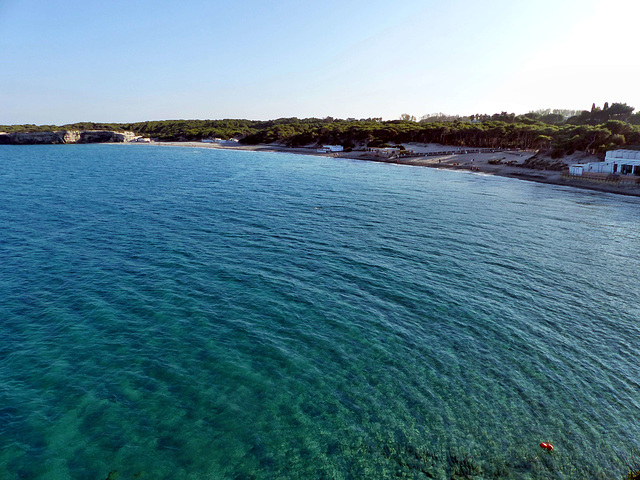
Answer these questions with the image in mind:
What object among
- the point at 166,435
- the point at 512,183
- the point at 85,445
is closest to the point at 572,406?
the point at 166,435

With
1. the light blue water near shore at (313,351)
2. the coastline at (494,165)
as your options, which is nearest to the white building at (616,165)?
the coastline at (494,165)

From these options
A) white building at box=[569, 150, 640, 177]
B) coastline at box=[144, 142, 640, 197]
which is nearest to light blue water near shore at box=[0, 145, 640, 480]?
coastline at box=[144, 142, 640, 197]

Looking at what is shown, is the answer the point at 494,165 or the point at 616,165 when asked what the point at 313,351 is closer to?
the point at 616,165

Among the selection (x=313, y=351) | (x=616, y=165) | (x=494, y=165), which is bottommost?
(x=313, y=351)

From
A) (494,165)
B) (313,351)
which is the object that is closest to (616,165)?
(494,165)

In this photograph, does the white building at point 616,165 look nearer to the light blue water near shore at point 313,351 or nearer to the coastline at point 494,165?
the coastline at point 494,165

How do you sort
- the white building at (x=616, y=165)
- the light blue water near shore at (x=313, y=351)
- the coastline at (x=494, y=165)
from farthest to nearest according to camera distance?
the coastline at (x=494, y=165), the white building at (x=616, y=165), the light blue water near shore at (x=313, y=351)
